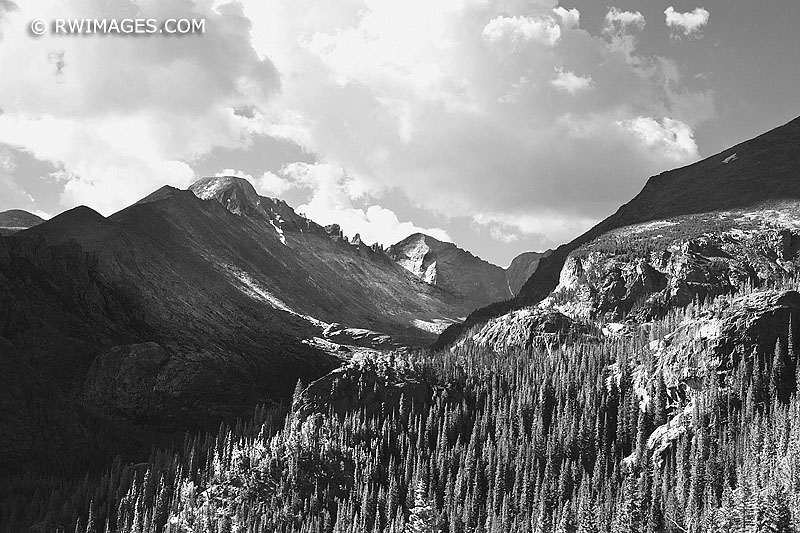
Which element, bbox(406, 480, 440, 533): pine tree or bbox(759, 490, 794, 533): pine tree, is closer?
bbox(759, 490, 794, 533): pine tree

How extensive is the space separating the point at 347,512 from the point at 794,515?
330 ft

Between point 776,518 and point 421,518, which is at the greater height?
point 776,518

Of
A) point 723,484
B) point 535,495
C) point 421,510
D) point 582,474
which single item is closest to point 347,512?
point 421,510

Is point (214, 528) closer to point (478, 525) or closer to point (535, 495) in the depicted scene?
point (478, 525)

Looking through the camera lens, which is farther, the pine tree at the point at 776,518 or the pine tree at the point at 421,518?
the pine tree at the point at 421,518

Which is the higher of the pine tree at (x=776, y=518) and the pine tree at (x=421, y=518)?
the pine tree at (x=776, y=518)

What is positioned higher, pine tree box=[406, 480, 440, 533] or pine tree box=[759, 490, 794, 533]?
pine tree box=[759, 490, 794, 533]

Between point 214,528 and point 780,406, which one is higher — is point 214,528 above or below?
below

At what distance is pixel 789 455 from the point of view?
6093 inches

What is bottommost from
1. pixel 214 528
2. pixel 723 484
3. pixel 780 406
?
pixel 214 528

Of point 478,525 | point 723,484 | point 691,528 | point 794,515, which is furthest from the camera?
point 478,525

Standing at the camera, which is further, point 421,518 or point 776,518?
point 421,518

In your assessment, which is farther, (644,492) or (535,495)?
(535,495)

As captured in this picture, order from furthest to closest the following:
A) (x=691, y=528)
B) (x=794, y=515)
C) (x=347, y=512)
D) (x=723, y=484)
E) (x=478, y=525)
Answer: (x=347, y=512)
(x=478, y=525)
(x=723, y=484)
(x=691, y=528)
(x=794, y=515)
